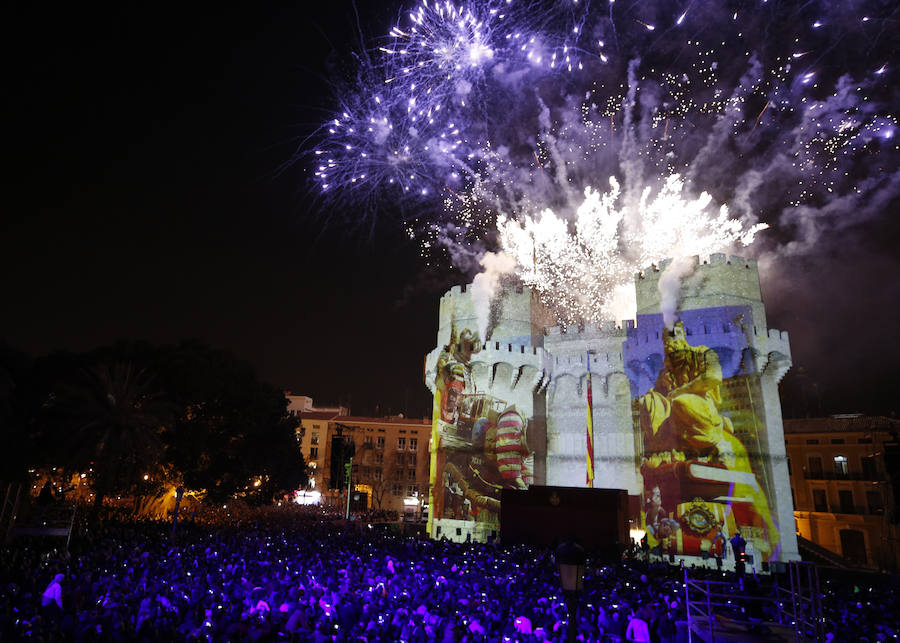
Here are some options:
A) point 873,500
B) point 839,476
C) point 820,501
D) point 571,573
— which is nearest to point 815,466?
point 839,476

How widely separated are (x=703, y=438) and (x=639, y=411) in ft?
12.9

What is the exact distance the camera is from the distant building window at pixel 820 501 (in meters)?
37.1

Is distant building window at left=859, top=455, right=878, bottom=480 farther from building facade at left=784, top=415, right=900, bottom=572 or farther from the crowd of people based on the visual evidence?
the crowd of people

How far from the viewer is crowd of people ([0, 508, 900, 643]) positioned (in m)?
9.16

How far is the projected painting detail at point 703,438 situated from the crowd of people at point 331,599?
931 centimetres

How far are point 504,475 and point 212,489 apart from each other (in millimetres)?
16334

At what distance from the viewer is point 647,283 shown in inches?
1249

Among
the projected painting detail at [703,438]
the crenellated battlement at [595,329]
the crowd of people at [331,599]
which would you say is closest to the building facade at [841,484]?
the projected painting detail at [703,438]

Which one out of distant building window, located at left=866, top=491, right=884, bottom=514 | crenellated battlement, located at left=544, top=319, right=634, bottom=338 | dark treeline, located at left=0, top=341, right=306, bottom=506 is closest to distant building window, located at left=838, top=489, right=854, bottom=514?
distant building window, located at left=866, top=491, right=884, bottom=514

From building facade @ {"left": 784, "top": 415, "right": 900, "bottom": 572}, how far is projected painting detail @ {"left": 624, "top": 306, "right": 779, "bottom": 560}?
11.9m

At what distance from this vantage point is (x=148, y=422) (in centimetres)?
2397

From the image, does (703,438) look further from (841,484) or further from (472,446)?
(841,484)

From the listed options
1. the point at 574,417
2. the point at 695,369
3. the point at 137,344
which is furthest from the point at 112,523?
the point at 695,369

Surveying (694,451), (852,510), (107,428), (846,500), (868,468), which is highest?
(107,428)
